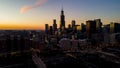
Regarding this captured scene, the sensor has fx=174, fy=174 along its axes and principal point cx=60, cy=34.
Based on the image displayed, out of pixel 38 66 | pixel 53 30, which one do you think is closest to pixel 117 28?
pixel 53 30

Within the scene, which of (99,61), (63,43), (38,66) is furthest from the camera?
(63,43)

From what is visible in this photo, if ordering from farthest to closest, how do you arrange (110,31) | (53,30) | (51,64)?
(53,30)
(110,31)
(51,64)

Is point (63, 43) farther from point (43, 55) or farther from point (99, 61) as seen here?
point (99, 61)

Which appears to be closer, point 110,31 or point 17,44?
point 17,44

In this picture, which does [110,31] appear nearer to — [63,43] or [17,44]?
[63,43]

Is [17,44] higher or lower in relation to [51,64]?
higher

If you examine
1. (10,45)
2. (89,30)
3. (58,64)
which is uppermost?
(89,30)

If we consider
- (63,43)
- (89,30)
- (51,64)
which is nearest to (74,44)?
(63,43)

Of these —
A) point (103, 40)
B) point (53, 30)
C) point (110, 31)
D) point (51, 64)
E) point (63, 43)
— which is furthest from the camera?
point (53, 30)

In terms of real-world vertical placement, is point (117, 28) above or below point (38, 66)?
above
